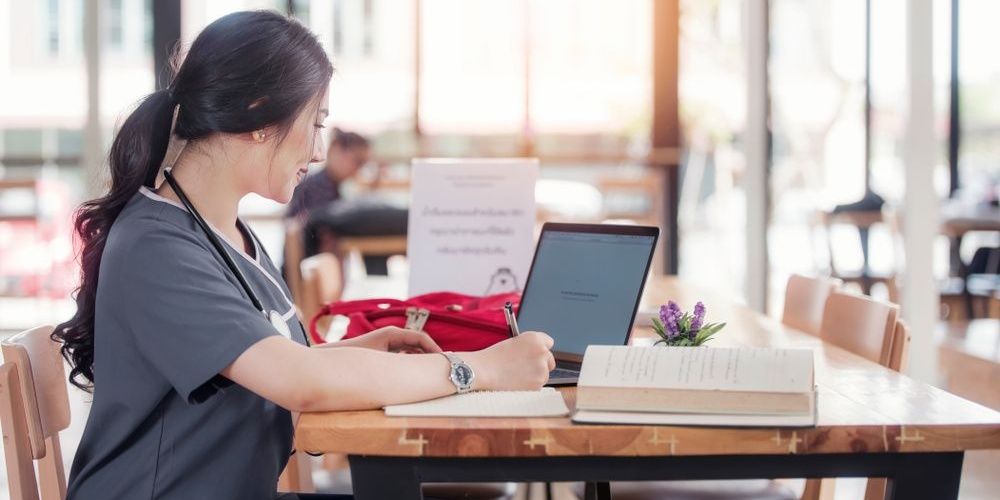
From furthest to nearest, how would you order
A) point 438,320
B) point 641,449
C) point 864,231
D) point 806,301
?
1. point 864,231
2. point 806,301
3. point 438,320
4. point 641,449

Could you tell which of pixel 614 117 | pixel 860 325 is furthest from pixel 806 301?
pixel 614 117

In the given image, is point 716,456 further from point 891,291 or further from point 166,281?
point 891,291

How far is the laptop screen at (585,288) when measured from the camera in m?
1.81

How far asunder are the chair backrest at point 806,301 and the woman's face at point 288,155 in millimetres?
1224

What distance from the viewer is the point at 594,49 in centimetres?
775

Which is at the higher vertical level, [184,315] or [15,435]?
[184,315]

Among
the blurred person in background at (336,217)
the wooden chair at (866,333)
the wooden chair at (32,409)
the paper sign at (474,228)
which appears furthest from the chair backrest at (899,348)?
the blurred person in background at (336,217)

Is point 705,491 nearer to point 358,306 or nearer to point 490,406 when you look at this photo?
point 358,306

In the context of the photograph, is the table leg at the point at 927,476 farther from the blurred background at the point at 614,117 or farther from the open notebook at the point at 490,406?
the blurred background at the point at 614,117

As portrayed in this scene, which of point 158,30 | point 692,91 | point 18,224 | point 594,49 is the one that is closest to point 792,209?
point 692,91

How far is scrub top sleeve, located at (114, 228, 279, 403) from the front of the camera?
1.41 metres

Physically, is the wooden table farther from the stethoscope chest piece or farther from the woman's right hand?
the stethoscope chest piece

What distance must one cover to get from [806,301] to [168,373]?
1614 mm

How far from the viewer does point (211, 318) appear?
142 centimetres
